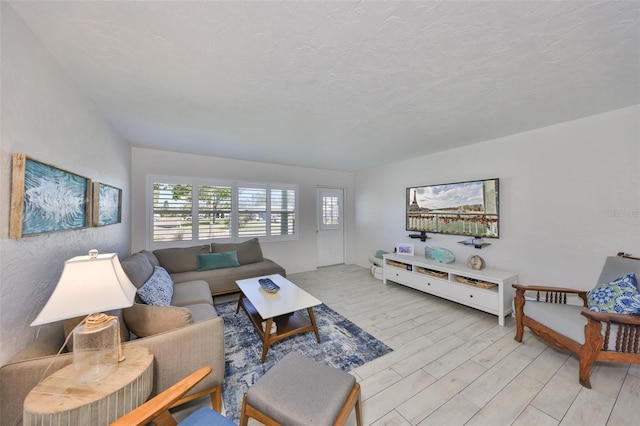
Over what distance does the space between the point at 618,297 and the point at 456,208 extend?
1867mm

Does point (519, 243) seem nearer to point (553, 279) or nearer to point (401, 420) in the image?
point (553, 279)

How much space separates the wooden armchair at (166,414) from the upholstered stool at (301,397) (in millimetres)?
181

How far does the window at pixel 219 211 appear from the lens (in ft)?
12.4

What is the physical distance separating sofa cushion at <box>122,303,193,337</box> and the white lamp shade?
50 centimetres

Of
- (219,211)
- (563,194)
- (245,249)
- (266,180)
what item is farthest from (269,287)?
(563,194)

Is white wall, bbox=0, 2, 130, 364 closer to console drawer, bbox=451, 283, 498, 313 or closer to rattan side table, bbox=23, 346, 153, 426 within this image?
rattan side table, bbox=23, 346, 153, 426

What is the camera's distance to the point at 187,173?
392cm

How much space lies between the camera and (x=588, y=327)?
175 cm

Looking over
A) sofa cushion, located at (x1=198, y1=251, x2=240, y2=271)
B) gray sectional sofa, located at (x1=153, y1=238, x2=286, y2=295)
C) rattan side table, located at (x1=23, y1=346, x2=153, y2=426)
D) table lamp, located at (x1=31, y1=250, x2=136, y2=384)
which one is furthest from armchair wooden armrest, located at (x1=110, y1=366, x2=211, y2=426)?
sofa cushion, located at (x1=198, y1=251, x2=240, y2=271)

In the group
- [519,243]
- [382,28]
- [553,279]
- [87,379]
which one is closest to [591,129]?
[519,243]

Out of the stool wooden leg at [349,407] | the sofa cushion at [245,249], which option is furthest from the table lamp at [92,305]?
the sofa cushion at [245,249]

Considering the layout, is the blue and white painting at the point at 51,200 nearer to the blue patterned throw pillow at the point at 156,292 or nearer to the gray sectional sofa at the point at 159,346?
the gray sectional sofa at the point at 159,346

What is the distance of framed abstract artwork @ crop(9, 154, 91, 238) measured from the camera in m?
1.11

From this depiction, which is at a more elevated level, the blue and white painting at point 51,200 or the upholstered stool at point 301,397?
the blue and white painting at point 51,200
